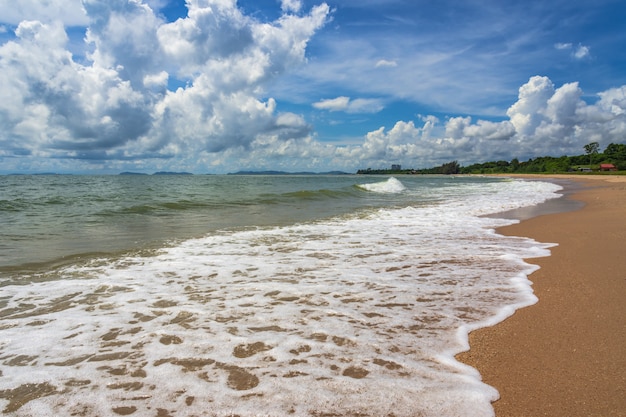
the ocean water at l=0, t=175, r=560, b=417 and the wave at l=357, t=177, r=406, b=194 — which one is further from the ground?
the wave at l=357, t=177, r=406, b=194

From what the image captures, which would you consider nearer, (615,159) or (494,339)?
(494,339)

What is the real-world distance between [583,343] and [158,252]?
734 centimetres

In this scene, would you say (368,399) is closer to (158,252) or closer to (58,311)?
(58,311)

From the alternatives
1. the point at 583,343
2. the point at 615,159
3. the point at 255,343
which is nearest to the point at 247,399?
the point at 255,343

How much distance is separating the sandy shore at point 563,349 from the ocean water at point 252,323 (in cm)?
18

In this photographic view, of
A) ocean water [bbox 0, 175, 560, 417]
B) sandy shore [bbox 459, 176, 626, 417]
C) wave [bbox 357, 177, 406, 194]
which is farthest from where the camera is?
wave [bbox 357, 177, 406, 194]

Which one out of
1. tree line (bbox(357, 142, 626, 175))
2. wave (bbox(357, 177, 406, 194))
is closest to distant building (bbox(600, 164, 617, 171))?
tree line (bbox(357, 142, 626, 175))

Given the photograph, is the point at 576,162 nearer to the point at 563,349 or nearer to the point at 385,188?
the point at 385,188

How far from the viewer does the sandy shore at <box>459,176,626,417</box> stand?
8.02ft

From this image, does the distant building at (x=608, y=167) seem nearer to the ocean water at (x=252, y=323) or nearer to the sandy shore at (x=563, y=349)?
the ocean water at (x=252, y=323)

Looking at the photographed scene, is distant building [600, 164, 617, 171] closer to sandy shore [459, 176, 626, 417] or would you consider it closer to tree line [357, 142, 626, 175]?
tree line [357, 142, 626, 175]

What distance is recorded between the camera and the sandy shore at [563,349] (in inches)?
96.3

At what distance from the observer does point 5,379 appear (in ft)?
9.52

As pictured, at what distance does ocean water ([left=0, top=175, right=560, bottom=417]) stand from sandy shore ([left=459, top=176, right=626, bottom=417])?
18 cm
